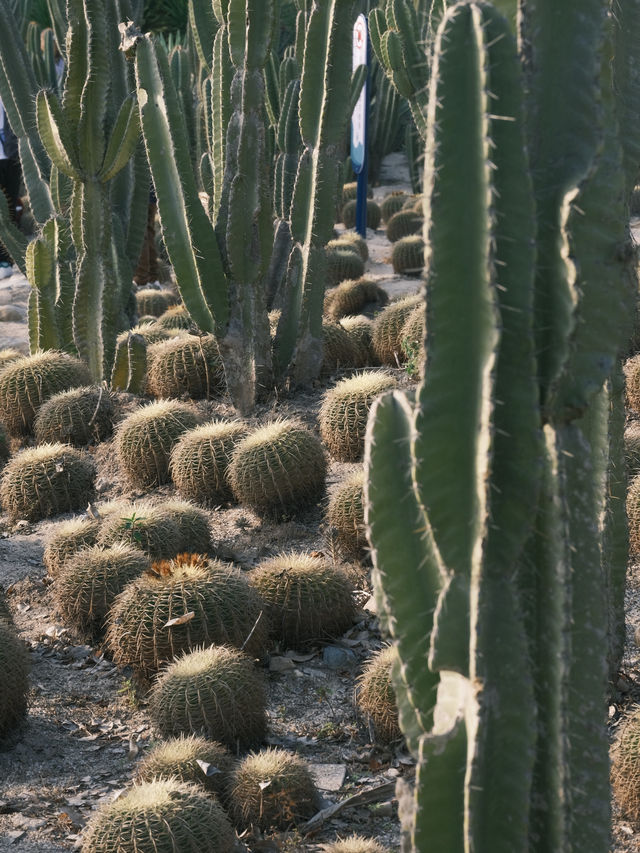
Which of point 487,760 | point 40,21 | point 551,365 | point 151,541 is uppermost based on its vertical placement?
point 40,21

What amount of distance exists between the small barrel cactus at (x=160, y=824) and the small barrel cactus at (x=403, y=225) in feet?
33.1

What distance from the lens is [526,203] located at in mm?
1676

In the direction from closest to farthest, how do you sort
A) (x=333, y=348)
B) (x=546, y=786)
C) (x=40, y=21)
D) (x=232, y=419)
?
1. (x=546, y=786)
2. (x=232, y=419)
3. (x=333, y=348)
4. (x=40, y=21)

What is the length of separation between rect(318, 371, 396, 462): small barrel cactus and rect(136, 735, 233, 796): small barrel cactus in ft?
8.24

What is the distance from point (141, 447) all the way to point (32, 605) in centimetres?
127

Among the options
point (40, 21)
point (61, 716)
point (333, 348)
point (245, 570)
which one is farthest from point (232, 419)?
point (40, 21)

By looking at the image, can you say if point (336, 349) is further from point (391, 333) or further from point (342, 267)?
point (342, 267)

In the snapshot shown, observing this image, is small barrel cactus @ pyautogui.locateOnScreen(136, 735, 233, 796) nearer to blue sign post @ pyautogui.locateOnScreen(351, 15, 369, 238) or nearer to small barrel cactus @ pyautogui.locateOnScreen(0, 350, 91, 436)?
small barrel cactus @ pyautogui.locateOnScreen(0, 350, 91, 436)

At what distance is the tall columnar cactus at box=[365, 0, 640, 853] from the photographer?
1.67 m

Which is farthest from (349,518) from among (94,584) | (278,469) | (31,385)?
(31,385)

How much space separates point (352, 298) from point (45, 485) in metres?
4.16

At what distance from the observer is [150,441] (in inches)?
239

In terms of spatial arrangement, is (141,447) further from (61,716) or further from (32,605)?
(61,716)

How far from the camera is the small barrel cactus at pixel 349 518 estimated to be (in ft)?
16.3
